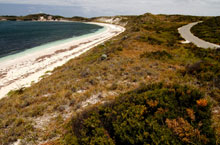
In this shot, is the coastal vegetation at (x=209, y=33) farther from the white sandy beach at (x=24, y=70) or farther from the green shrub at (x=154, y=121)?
the white sandy beach at (x=24, y=70)

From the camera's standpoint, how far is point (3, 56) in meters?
31.2

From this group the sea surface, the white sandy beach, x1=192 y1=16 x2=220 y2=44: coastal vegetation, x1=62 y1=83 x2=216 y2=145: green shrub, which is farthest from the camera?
the sea surface

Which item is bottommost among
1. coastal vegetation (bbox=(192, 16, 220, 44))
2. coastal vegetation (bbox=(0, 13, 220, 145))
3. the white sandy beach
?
the white sandy beach

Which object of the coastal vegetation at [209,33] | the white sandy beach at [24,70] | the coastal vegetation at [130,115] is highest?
the coastal vegetation at [209,33]

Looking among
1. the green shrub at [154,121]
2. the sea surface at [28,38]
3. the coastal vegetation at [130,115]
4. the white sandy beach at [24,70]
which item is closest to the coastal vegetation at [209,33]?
the coastal vegetation at [130,115]

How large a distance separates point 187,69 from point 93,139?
9803 mm

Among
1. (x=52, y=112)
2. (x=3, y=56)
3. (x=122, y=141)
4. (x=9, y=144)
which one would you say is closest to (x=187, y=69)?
(x=122, y=141)

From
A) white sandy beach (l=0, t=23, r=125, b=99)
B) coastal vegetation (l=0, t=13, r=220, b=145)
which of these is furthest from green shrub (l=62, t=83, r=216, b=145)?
white sandy beach (l=0, t=23, r=125, b=99)

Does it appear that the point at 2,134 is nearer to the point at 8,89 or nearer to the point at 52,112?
the point at 52,112

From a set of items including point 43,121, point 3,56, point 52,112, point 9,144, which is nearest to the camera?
point 9,144

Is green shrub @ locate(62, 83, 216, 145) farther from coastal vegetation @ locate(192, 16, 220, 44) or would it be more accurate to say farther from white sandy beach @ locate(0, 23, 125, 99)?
coastal vegetation @ locate(192, 16, 220, 44)

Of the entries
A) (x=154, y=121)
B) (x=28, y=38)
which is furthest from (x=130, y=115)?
(x=28, y=38)

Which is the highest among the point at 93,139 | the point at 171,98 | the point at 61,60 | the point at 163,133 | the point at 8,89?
the point at 171,98

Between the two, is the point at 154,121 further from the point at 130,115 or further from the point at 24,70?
the point at 24,70
